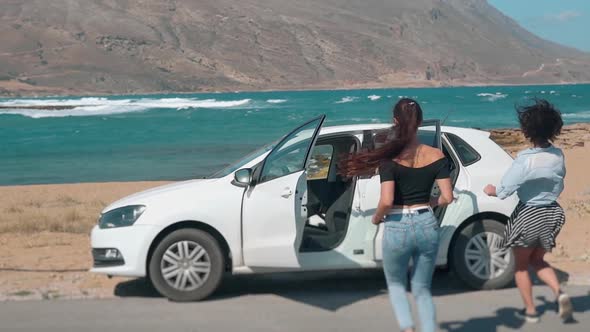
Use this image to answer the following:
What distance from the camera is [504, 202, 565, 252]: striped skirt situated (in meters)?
6.08

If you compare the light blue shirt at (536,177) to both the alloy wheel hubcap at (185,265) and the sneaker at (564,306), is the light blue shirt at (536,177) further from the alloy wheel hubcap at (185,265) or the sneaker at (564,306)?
the alloy wheel hubcap at (185,265)

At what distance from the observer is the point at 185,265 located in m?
7.17

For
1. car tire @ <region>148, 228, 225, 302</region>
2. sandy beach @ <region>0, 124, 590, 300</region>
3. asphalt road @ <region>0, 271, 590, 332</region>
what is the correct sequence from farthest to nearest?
sandy beach @ <region>0, 124, 590, 300</region>
car tire @ <region>148, 228, 225, 302</region>
asphalt road @ <region>0, 271, 590, 332</region>

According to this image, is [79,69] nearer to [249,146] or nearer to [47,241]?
[249,146]

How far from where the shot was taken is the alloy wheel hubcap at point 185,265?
23.5ft

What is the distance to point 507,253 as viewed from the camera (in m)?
7.44

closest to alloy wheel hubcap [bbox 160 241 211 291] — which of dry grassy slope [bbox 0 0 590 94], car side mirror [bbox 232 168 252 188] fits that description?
car side mirror [bbox 232 168 252 188]

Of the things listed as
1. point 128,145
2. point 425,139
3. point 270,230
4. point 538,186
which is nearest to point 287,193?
point 270,230

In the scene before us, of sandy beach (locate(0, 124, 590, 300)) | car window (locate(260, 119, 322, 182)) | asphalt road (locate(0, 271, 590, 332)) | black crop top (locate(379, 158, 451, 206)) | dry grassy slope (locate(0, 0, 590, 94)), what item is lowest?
asphalt road (locate(0, 271, 590, 332))

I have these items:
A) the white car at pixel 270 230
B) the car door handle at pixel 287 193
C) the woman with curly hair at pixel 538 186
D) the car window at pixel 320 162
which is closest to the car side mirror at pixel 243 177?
the white car at pixel 270 230

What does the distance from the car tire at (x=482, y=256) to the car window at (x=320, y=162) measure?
1514 millimetres

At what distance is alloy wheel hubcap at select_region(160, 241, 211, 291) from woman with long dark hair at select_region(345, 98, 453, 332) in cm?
230

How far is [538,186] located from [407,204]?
4.57 feet

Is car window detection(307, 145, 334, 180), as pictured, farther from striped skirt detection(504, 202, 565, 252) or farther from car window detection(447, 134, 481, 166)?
striped skirt detection(504, 202, 565, 252)
